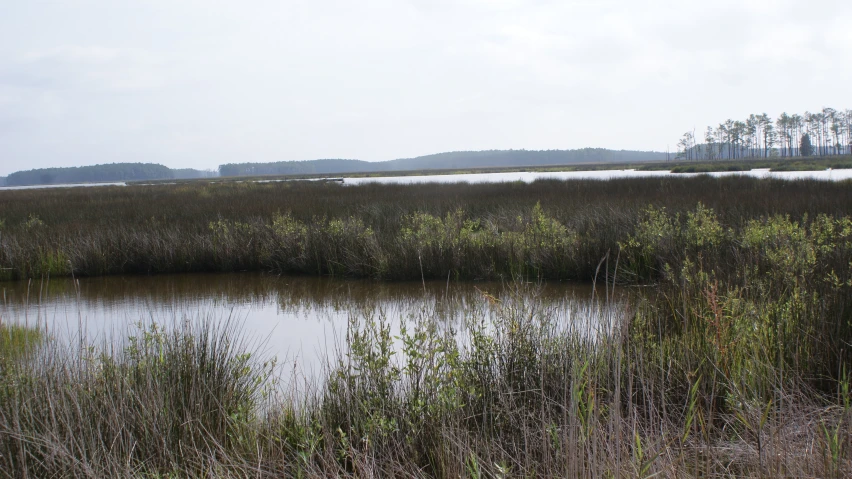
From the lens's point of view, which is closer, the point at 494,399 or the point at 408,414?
the point at 408,414

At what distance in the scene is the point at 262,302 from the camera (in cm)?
915

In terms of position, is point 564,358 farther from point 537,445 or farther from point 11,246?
point 11,246

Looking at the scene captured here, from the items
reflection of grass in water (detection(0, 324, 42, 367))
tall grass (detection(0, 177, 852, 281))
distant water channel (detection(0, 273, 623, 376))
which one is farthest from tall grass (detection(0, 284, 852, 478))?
tall grass (detection(0, 177, 852, 281))

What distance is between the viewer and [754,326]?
14.1ft

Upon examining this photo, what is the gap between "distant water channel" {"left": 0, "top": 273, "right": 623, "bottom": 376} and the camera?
276 inches

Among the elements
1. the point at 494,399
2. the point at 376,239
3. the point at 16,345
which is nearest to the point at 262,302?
the point at 376,239

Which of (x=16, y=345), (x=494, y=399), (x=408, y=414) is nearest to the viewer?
(x=408, y=414)

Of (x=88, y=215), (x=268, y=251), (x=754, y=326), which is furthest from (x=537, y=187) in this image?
(x=754, y=326)

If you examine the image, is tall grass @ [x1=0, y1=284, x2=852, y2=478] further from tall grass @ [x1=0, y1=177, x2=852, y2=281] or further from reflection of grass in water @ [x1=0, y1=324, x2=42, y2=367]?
tall grass @ [x1=0, y1=177, x2=852, y2=281]

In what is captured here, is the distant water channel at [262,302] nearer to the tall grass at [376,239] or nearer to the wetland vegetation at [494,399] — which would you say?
the tall grass at [376,239]

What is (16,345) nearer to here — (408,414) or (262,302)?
(262,302)

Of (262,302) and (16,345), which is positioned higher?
(16,345)

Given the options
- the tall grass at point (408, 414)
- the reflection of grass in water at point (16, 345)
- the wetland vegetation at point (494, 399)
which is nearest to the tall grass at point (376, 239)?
the reflection of grass in water at point (16, 345)

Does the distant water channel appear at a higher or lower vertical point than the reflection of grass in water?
lower
